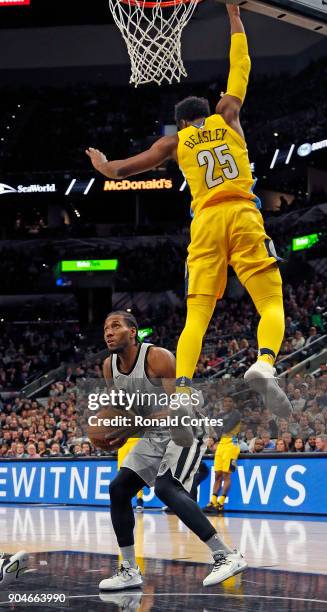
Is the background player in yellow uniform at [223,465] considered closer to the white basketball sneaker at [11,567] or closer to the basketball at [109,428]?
the basketball at [109,428]

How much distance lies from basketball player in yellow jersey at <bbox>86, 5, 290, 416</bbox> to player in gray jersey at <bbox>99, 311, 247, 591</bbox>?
0.75 meters

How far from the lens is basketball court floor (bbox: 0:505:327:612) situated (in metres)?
5.73

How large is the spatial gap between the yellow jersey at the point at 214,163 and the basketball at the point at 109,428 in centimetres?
152

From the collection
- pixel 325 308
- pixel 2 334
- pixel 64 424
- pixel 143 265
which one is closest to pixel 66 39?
pixel 143 265

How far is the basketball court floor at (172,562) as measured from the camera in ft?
18.8

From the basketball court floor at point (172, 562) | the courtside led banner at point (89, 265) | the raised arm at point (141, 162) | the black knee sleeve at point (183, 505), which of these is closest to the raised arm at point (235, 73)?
the raised arm at point (141, 162)

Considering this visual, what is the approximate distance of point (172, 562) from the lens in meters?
7.86

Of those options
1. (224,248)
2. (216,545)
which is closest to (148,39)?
(224,248)

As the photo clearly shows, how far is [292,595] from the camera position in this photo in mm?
5906

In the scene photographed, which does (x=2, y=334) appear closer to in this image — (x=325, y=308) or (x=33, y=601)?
(x=325, y=308)

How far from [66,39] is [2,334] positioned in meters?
11.2

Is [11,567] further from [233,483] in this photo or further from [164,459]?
[233,483]

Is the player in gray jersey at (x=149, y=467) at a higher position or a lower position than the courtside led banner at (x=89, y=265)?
lower

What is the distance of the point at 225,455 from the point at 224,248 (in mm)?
7292
